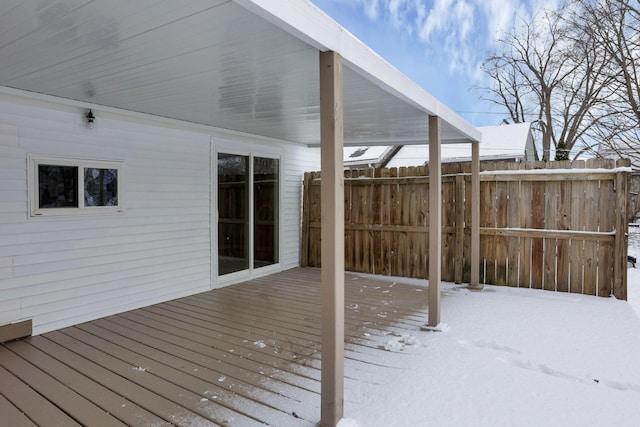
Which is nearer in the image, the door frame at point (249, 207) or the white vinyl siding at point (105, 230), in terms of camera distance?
the white vinyl siding at point (105, 230)

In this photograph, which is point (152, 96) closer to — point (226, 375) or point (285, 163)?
point (226, 375)

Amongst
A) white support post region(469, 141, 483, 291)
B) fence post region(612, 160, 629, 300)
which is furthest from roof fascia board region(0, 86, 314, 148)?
fence post region(612, 160, 629, 300)

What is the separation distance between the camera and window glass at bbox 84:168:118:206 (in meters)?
4.15

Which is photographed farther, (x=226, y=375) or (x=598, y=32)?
(x=598, y=32)

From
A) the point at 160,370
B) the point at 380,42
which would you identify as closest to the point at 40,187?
the point at 160,370

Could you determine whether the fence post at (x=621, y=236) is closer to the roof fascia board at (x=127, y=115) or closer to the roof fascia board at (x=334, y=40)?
the roof fascia board at (x=334, y=40)

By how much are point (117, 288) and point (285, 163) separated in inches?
138

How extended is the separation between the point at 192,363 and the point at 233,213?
10.0ft

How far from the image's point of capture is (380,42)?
27.3 m

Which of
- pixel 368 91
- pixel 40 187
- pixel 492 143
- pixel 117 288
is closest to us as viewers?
pixel 368 91

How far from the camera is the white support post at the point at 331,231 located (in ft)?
7.41

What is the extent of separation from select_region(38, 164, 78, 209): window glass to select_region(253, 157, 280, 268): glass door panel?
2.63m

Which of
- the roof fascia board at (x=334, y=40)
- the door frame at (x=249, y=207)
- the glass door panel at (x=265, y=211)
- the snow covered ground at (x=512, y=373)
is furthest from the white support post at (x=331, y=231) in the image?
the glass door panel at (x=265, y=211)

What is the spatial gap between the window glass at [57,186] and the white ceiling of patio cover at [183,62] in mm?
725
